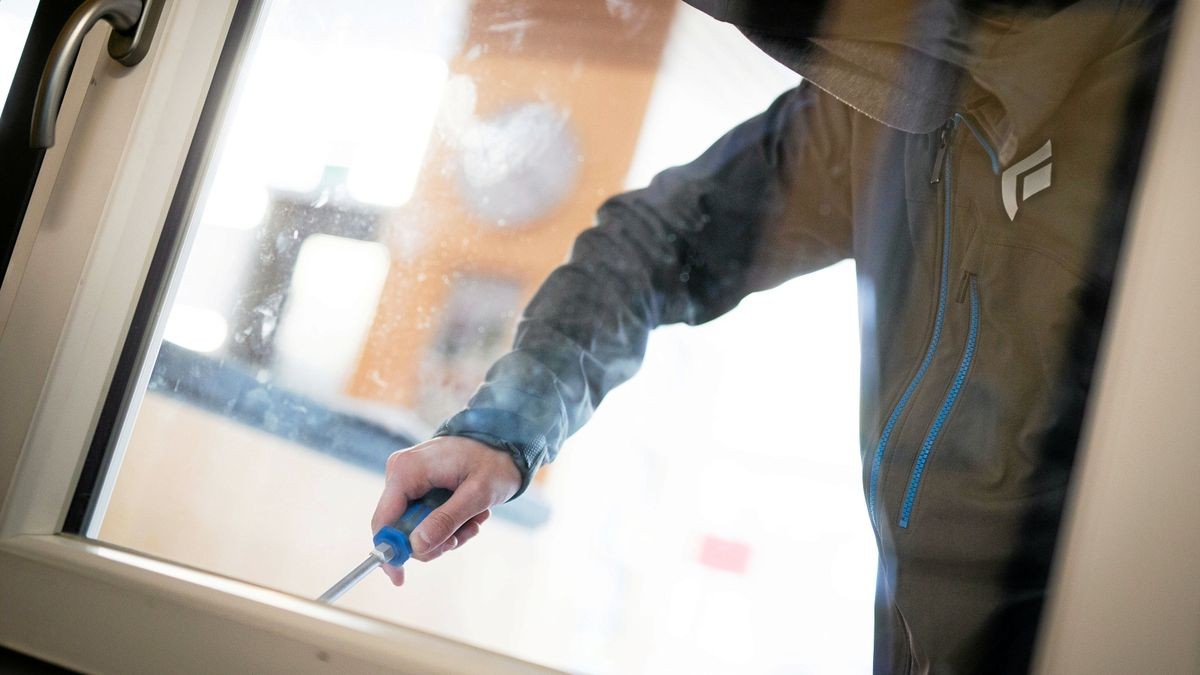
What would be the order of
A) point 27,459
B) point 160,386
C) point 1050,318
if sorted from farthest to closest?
point 160,386 < point 27,459 < point 1050,318

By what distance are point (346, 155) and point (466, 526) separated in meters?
0.42

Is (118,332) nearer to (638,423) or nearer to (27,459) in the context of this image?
(27,459)

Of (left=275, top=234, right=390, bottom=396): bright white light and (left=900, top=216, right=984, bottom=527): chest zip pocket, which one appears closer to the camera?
(left=900, top=216, right=984, bottom=527): chest zip pocket

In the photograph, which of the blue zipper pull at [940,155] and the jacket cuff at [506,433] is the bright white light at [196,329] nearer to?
the jacket cuff at [506,433]

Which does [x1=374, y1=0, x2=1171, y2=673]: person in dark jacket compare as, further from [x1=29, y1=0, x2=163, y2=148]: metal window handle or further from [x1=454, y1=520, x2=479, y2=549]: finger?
[x1=29, y1=0, x2=163, y2=148]: metal window handle

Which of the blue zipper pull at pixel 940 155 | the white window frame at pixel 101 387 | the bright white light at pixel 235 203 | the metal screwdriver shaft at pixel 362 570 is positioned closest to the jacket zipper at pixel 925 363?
the blue zipper pull at pixel 940 155

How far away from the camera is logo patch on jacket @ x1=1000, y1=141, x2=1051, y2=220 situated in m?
0.57

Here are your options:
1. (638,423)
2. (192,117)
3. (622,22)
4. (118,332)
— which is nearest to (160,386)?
(118,332)

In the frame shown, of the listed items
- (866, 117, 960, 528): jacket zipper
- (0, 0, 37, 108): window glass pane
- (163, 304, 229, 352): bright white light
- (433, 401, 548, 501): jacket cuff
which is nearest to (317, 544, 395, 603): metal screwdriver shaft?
(433, 401, 548, 501): jacket cuff

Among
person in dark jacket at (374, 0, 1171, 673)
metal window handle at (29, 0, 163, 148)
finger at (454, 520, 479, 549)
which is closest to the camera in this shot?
person in dark jacket at (374, 0, 1171, 673)

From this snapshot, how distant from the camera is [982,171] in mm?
627

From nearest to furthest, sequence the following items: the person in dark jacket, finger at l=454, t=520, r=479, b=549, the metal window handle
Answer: the person in dark jacket, the metal window handle, finger at l=454, t=520, r=479, b=549

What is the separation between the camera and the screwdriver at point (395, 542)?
0.68 meters

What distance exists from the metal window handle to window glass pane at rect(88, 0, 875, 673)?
0.10m
